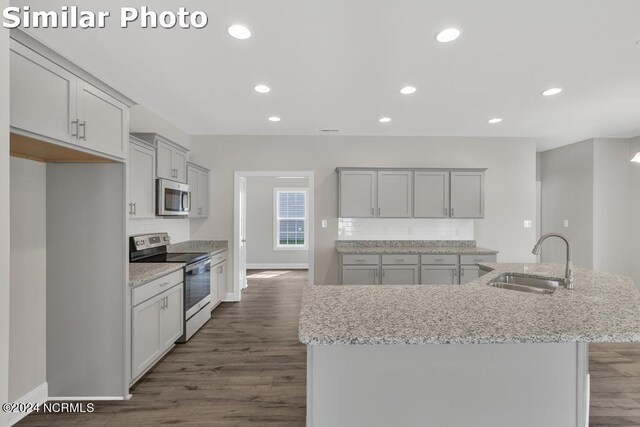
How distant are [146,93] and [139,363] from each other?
2.72 metres

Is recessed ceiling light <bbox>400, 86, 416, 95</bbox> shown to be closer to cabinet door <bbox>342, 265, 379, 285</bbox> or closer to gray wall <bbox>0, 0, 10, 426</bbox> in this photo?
cabinet door <bbox>342, 265, 379, 285</bbox>

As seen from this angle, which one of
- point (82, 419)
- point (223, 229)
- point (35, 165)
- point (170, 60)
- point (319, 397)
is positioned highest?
point (170, 60)

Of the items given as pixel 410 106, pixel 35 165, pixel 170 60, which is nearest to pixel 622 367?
pixel 410 106

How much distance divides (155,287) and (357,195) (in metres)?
3.03

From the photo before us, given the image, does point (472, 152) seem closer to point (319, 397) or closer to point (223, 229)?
point (223, 229)

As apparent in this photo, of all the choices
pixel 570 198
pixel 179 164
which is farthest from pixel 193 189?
pixel 570 198

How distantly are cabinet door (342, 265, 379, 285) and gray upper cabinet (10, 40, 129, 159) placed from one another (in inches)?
123

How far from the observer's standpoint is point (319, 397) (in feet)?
4.30

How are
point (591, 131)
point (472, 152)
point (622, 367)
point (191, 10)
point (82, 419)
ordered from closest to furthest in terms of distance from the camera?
point (191, 10)
point (82, 419)
point (622, 367)
point (591, 131)
point (472, 152)

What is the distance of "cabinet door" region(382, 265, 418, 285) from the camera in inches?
172

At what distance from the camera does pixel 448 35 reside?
2.16 m

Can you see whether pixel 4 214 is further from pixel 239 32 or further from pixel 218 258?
pixel 218 258

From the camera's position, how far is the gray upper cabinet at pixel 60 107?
1.54 meters

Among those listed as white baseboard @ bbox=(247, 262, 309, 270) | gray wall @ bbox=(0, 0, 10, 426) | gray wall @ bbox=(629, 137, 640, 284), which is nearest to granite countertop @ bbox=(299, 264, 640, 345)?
gray wall @ bbox=(0, 0, 10, 426)
